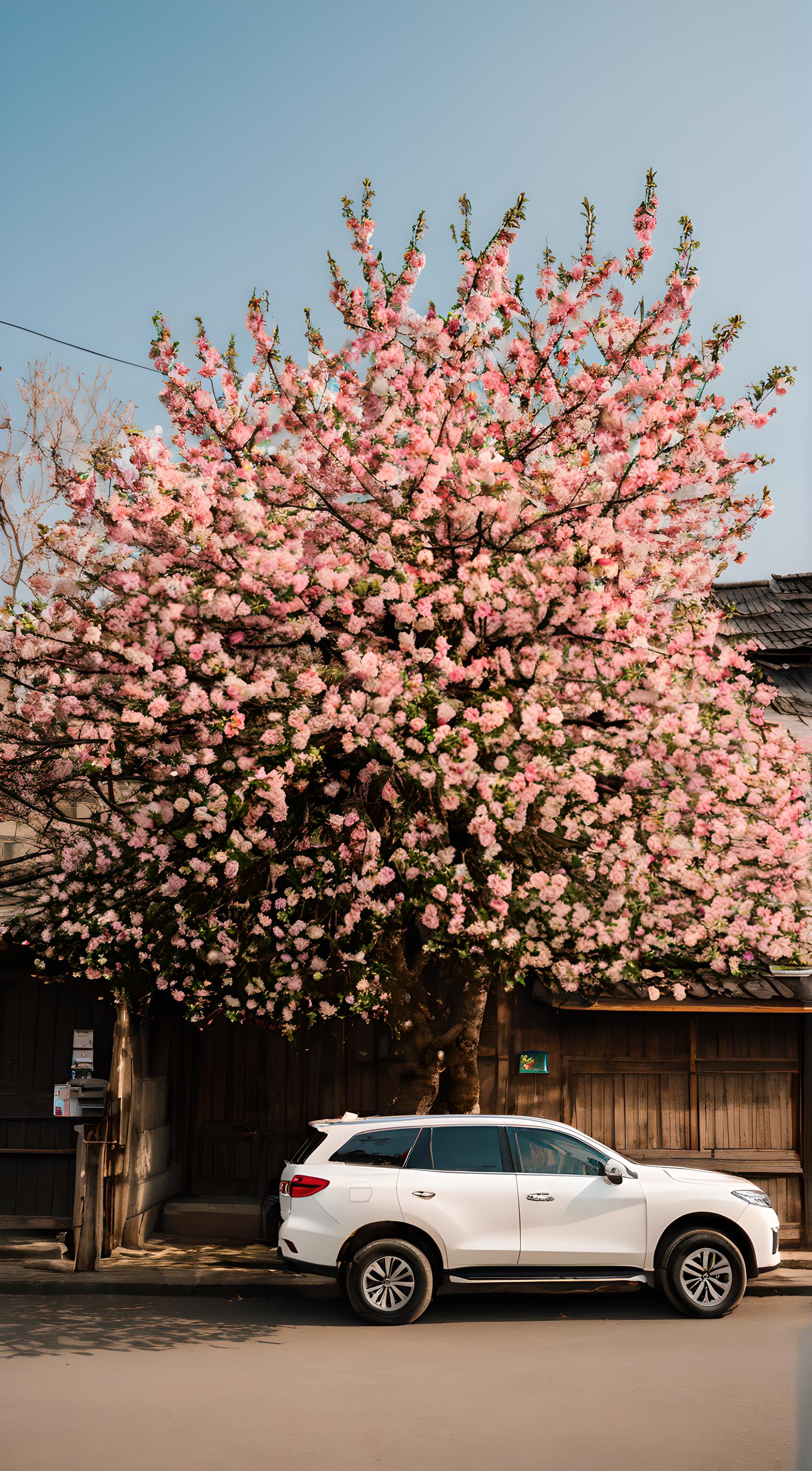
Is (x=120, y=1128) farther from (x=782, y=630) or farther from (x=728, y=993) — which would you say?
(x=782, y=630)

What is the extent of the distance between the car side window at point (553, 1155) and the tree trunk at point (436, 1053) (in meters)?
1.48

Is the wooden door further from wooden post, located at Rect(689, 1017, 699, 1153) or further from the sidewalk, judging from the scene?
the sidewalk

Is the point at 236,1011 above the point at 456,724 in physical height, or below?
below

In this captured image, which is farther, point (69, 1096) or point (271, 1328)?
point (69, 1096)

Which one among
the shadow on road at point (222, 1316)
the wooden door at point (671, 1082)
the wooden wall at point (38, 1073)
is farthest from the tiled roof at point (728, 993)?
the wooden wall at point (38, 1073)

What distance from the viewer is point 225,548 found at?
970 cm

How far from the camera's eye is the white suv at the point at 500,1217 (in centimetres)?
987

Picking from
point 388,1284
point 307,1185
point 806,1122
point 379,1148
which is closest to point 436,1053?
point 379,1148

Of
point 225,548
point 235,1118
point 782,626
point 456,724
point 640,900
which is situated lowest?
point 235,1118

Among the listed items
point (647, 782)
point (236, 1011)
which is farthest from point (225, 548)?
point (236, 1011)

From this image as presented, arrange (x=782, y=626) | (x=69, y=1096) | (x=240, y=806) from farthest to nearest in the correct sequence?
(x=782, y=626) < (x=69, y=1096) < (x=240, y=806)

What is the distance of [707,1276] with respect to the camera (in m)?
10.1

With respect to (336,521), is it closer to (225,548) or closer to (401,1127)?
(225,548)

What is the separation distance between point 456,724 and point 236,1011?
4.55 m
